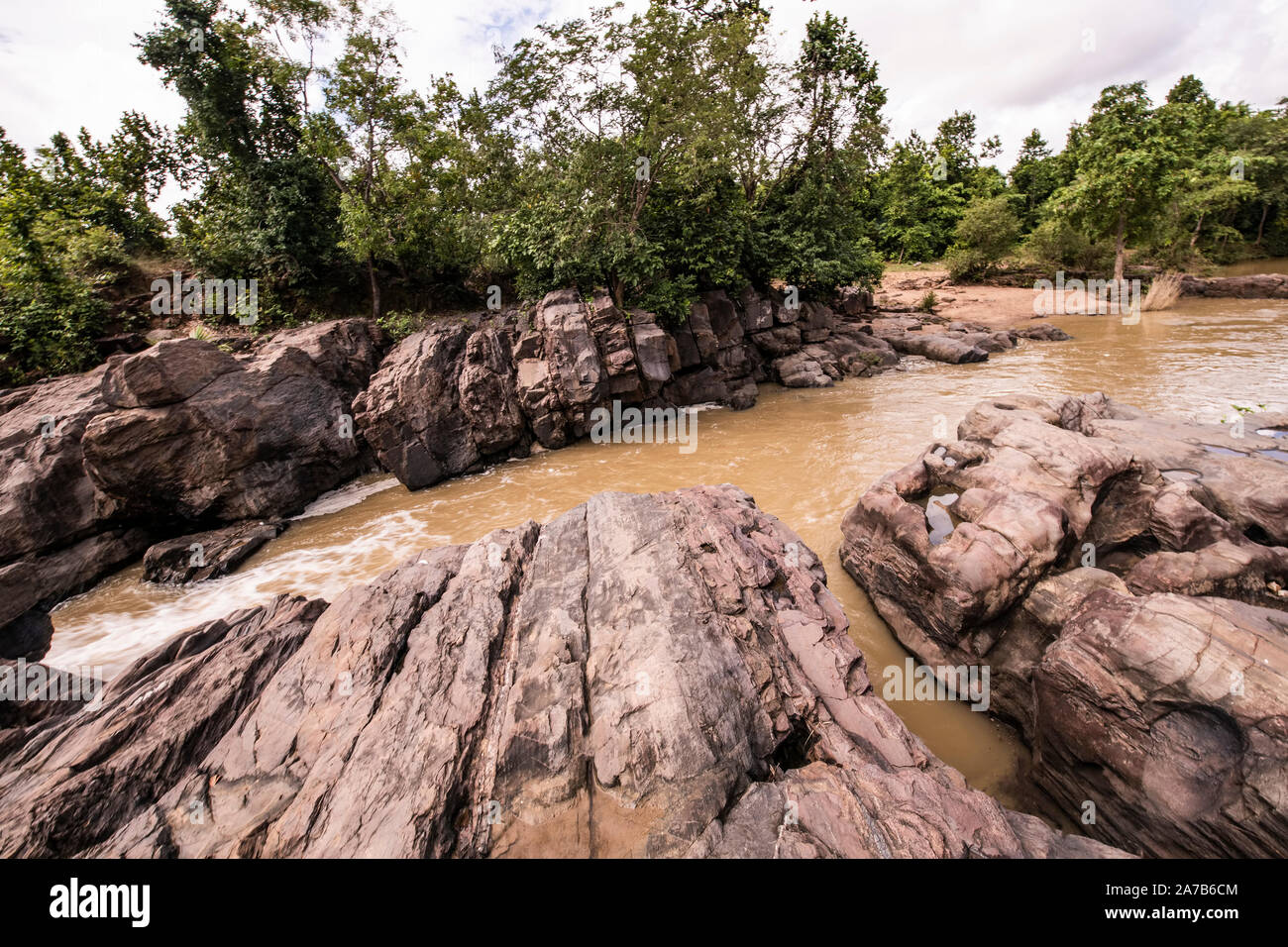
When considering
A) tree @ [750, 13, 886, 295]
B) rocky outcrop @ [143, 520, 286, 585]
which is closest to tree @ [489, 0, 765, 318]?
tree @ [750, 13, 886, 295]

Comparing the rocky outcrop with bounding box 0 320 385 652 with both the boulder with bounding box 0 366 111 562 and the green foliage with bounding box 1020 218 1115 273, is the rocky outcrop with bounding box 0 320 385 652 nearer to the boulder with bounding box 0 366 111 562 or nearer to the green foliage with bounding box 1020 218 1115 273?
the boulder with bounding box 0 366 111 562

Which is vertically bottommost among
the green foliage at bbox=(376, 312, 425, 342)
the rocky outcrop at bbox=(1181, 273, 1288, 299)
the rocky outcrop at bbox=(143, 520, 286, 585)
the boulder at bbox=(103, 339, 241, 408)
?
the rocky outcrop at bbox=(143, 520, 286, 585)

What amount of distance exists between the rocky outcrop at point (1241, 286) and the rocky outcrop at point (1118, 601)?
29930 mm

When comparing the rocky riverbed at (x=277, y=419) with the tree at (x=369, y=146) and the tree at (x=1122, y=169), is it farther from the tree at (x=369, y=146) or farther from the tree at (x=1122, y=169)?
the tree at (x=1122, y=169)

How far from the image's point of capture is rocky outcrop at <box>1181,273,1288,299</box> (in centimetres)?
2569

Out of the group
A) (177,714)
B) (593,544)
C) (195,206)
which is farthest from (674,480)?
(195,206)

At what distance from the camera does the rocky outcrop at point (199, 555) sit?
9219 mm

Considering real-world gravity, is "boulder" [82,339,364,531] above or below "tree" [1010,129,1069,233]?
below

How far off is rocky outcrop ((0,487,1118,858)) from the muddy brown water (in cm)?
215

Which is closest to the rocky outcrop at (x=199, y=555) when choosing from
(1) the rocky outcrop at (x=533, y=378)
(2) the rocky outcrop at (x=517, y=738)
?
(1) the rocky outcrop at (x=533, y=378)

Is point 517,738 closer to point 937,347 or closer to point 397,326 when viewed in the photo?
point 397,326

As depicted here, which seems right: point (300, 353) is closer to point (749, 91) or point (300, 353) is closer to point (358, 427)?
point (358, 427)

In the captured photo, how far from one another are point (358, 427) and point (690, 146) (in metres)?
12.2

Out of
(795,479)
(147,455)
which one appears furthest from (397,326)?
(795,479)
